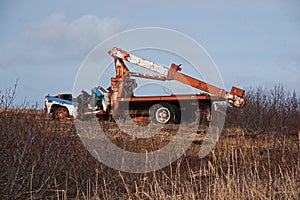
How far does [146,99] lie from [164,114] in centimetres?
80

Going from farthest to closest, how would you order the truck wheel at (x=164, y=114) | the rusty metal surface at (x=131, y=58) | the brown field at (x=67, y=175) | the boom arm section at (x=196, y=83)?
the rusty metal surface at (x=131, y=58), the truck wheel at (x=164, y=114), the boom arm section at (x=196, y=83), the brown field at (x=67, y=175)

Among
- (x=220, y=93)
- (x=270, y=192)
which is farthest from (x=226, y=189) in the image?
(x=220, y=93)

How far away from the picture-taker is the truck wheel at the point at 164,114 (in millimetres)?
15633

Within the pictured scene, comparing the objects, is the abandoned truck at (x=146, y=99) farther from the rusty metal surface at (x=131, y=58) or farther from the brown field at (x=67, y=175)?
the brown field at (x=67, y=175)

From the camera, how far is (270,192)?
18.6 ft

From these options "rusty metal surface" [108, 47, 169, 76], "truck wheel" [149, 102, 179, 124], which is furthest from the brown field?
"rusty metal surface" [108, 47, 169, 76]

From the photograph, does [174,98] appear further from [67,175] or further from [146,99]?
[67,175]

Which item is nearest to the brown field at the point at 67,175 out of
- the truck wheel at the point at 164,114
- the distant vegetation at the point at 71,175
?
the distant vegetation at the point at 71,175

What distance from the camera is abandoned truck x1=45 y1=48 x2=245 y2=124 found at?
15.7 m

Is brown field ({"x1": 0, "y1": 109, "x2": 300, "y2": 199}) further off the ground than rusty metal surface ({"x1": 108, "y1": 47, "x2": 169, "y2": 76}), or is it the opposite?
rusty metal surface ({"x1": 108, "y1": 47, "x2": 169, "y2": 76})

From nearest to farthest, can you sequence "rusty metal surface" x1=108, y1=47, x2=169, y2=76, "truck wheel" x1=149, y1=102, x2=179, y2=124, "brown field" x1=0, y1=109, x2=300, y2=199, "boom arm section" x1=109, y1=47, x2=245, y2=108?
1. "brown field" x1=0, y1=109, x2=300, y2=199
2. "boom arm section" x1=109, y1=47, x2=245, y2=108
3. "truck wheel" x1=149, y1=102, x2=179, y2=124
4. "rusty metal surface" x1=108, y1=47, x2=169, y2=76

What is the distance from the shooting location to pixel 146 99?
1587 cm

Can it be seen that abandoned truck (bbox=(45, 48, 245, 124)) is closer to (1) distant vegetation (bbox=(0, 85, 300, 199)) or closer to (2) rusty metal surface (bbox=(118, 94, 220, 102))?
(2) rusty metal surface (bbox=(118, 94, 220, 102))

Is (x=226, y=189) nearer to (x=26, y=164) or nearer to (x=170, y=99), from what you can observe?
(x=26, y=164)
